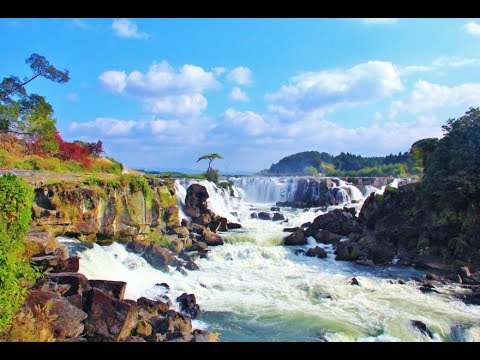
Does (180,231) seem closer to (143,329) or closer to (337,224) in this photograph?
(337,224)

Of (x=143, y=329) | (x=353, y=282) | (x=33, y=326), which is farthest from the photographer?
(x=353, y=282)

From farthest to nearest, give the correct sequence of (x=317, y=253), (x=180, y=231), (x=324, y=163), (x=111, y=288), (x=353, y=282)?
(x=324, y=163) → (x=180, y=231) → (x=317, y=253) → (x=353, y=282) → (x=111, y=288)

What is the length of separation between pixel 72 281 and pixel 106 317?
6.13 feet

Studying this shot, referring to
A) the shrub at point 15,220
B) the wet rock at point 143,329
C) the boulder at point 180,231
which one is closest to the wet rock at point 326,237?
the boulder at point 180,231

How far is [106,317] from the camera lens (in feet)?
26.0

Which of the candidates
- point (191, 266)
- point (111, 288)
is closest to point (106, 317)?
point (111, 288)

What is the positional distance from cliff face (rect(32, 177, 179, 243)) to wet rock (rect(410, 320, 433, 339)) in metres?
11.4

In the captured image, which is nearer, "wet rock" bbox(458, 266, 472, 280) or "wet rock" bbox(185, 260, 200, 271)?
"wet rock" bbox(458, 266, 472, 280)

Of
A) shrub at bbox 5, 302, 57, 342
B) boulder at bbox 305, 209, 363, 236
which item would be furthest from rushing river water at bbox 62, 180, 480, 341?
boulder at bbox 305, 209, 363, 236

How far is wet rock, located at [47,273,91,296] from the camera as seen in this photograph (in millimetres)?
9125

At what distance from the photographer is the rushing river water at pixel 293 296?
10.1 meters

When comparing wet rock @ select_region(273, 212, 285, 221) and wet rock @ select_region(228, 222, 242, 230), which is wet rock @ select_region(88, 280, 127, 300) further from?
wet rock @ select_region(273, 212, 285, 221)

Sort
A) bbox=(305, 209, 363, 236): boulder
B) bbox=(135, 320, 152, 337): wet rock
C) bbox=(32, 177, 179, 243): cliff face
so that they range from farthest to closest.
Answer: bbox=(305, 209, 363, 236): boulder, bbox=(32, 177, 179, 243): cliff face, bbox=(135, 320, 152, 337): wet rock
